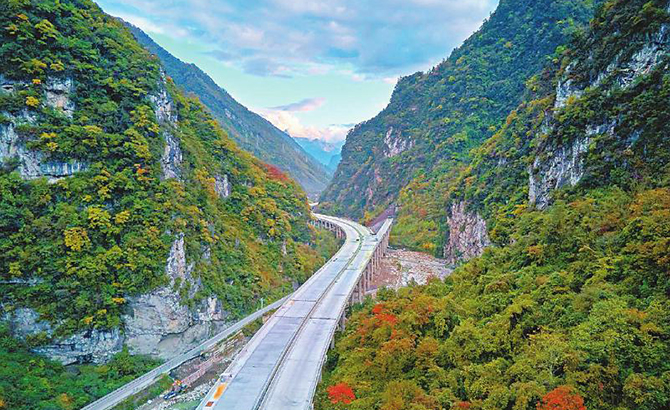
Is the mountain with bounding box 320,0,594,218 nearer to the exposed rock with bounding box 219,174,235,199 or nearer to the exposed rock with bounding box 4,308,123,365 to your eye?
the exposed rock with bounding box 219,174,235,199

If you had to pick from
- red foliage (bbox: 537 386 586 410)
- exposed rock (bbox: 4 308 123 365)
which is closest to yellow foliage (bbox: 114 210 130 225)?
exposed rock (bbox: 4 308 123 365)

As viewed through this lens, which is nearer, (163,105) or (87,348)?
(87,348)

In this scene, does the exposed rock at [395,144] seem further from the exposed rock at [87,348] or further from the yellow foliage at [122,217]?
the exposed rock at [87,348]

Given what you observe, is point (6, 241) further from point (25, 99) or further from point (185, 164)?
point (185, 164)

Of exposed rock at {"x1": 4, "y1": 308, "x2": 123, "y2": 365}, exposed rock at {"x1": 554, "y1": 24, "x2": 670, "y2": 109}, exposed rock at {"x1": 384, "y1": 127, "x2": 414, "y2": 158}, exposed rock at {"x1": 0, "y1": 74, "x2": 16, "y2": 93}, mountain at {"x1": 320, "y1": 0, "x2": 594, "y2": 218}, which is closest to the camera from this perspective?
exposed rock at {"x1": 554, "y1": 24, "x2": 670, "y2": 109}

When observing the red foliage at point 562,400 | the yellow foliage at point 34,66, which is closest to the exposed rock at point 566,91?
the red foliage at point 562,400

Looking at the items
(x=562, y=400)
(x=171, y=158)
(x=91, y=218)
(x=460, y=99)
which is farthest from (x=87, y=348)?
(x=460, y=99)

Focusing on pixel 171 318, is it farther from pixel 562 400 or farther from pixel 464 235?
pixel 464 235
